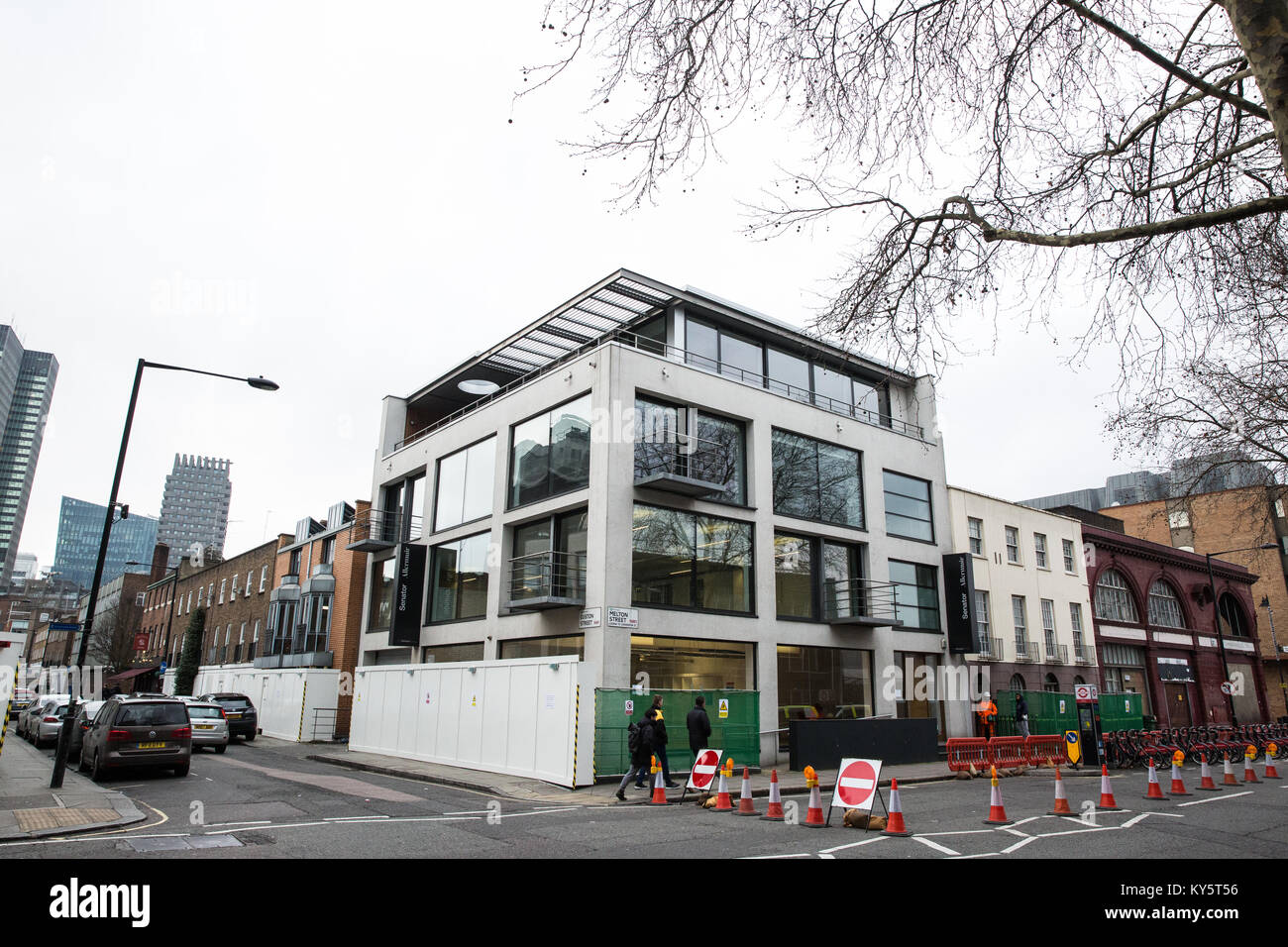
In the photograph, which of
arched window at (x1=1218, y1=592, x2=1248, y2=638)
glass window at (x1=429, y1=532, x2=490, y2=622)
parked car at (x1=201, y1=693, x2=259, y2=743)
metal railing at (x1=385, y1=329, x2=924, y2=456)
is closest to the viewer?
metal railing at (x1=385, y1=329, x2=924, y2=456)

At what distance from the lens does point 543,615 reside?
21562mm

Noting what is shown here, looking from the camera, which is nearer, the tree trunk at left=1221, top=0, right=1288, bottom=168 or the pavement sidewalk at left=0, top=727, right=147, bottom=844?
the tree trunk at left=1221, top=0, right=1288, bottom=168

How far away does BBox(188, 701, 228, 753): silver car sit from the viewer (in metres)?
23.9

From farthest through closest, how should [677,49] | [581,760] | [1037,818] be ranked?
1. [581,760]
2. [1037,818]
3. [677,49]

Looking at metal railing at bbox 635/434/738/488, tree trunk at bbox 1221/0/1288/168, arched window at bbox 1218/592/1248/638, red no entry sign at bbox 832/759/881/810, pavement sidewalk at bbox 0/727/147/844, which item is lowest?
pavement sidewalk at bbox 0/727/147/844

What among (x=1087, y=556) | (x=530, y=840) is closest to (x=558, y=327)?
(x=530, y=840)

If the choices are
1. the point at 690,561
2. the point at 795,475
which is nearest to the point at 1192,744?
the point at 795,475

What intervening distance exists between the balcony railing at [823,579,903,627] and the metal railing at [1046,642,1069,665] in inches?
390

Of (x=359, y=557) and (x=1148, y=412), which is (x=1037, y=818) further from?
(x=359, y=557)

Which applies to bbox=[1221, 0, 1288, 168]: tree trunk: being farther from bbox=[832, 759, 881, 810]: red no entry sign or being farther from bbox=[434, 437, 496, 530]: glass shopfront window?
bbox=[434, 437, 496, 530]: glass shopfront window

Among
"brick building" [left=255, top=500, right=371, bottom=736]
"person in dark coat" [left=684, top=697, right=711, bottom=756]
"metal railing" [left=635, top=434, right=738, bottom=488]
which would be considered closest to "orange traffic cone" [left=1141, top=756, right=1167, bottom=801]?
"person in dark coat" [left=684, top=697, right=711, bottom=756]

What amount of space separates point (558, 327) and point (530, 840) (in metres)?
18.3

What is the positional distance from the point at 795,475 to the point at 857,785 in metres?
15.0

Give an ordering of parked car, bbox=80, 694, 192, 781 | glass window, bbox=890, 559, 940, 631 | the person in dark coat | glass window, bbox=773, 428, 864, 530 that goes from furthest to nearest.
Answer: glass window, bbox=890, 559, 940, 631, glass window, bbox=773, 428, 864, 530, parked car, bbox=80, 694, 192, 781, the person in dark coat
